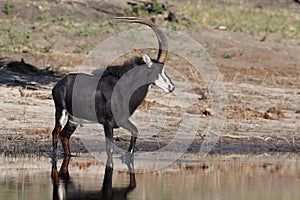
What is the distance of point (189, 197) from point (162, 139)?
4.50m

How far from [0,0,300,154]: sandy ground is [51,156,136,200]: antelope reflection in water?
167cm

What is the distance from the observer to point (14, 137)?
13.0m

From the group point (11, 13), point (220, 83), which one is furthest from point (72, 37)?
point (220, 83)

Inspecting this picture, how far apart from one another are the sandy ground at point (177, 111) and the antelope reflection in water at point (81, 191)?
1.67m

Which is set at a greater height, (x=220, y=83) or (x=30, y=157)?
(x=220, y=83)

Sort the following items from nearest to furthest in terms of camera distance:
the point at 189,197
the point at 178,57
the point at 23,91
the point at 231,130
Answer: the point at 189,197 → the point at 231,130 → the point at 23,91 → the point at 178,57

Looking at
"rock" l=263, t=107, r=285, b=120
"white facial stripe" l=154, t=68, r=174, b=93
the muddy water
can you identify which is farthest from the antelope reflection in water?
"rock" l=263, t=107, r=285, b=120

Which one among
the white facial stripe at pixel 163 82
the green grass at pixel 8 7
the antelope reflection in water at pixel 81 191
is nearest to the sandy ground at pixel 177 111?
the white facial stripe at pixel 163 82

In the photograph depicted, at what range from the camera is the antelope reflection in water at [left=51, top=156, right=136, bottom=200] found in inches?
368

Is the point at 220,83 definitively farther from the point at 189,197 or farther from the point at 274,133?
the point at 189,197

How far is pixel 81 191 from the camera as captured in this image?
31.5 feet

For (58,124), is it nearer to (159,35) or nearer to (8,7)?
(159,35)

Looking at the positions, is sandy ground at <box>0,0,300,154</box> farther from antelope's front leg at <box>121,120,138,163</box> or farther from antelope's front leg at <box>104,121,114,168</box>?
antelope's front leg at <box>104,121,114,168</box>

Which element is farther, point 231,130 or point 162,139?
point 231,130
